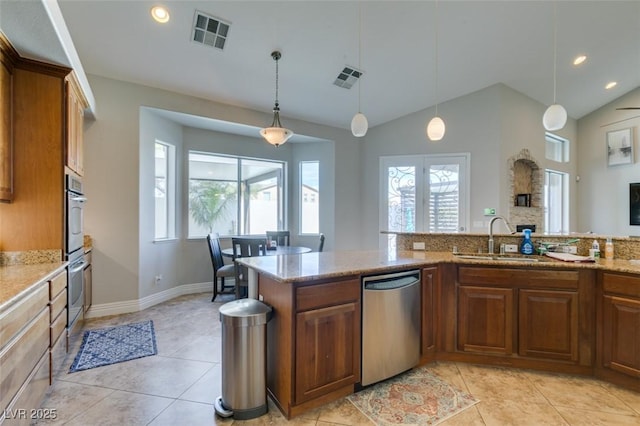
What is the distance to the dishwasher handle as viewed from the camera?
2217mm

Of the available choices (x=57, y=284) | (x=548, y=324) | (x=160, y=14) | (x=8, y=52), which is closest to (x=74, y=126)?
(x=8, y=52)

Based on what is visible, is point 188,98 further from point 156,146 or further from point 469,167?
point 469,167

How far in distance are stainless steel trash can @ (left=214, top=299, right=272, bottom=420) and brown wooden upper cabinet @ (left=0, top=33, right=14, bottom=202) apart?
1.93m

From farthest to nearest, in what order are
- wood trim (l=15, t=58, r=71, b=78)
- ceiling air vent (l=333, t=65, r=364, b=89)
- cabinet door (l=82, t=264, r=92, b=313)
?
ceiling air vent (l=333, t=65, r=364, b=89)
cabinet door (l=82, t=264, r=92, b=313)
wood trim (l=15, t=58, r=71, b=78)

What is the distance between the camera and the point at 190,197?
5.13m

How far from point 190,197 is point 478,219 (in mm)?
4971

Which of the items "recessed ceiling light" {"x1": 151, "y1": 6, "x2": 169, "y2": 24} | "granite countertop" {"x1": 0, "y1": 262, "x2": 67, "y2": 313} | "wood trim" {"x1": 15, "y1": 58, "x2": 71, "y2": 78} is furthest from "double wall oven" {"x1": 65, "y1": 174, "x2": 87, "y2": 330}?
"recessed ceiling light" {"x1": 151, "y1": 6, "x2": 169, "y2": 24}

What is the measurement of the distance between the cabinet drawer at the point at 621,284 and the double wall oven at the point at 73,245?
4320 mm

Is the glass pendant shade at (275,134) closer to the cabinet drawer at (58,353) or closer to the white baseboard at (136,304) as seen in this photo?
the cabinet drawer at (58,353)

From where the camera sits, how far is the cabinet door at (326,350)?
191 centimetres

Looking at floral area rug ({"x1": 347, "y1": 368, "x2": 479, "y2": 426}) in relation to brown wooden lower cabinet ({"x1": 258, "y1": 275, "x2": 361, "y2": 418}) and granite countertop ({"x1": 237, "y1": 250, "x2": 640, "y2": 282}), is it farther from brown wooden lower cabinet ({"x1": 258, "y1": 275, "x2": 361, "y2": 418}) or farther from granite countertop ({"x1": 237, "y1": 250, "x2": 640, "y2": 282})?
granite countertop ({"x1": 237, "y1": 250, "x2": 640, "y2": 282})

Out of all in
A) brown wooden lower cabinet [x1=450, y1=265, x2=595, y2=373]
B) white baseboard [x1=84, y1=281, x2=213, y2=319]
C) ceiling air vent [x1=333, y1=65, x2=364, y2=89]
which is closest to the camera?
brown wooden lower cabinet [x1=450, y1=265, x2=595, y2=373]

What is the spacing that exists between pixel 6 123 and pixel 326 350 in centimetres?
286

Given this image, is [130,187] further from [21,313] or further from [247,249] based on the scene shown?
[21,313]
